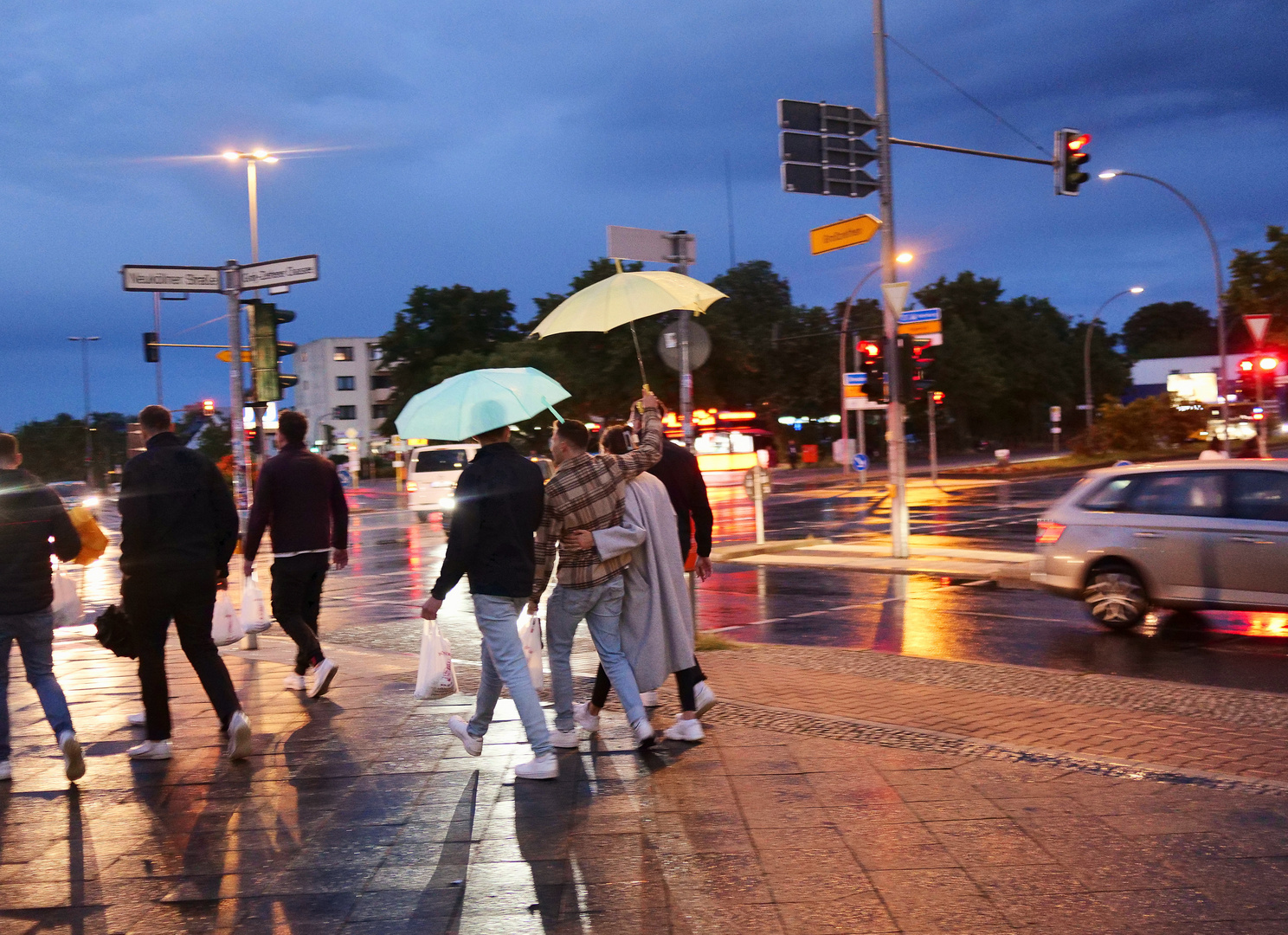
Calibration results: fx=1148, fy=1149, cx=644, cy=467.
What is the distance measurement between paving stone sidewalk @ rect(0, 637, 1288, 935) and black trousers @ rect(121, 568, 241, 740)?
34 centimetres

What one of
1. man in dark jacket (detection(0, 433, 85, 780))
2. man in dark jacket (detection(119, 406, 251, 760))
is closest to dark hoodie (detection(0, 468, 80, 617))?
man in dark jacket (detection(0, 433, 85, 780))

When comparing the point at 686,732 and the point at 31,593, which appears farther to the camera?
the point at 686,732

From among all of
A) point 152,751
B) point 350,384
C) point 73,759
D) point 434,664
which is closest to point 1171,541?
point 434,664

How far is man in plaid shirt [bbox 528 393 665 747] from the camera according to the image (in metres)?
5.75

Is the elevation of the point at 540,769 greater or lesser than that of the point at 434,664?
lesser

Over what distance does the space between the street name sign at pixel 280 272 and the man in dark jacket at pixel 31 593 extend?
A: 33.3ft

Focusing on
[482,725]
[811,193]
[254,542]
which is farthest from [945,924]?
[811,193]

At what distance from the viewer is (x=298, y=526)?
7.57 metres

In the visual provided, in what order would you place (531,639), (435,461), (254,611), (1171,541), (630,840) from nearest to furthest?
(630,840)
(531,639)
(254,611)
(1171,541)
(435,461)

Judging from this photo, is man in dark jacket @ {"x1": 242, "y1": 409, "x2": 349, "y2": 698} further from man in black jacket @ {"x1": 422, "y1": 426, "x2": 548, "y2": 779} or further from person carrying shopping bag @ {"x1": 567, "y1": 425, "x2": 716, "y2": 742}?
person carrying shopping bag @ {"x1": 567, "y1": 425, "x2": 716, "y2": 742}

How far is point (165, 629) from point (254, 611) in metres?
3.51

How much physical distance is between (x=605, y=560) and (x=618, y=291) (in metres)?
1.88

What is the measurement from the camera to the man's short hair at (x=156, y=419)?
6078 millimetres

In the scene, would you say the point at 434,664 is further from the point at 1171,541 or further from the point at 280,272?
the point at 280,272
